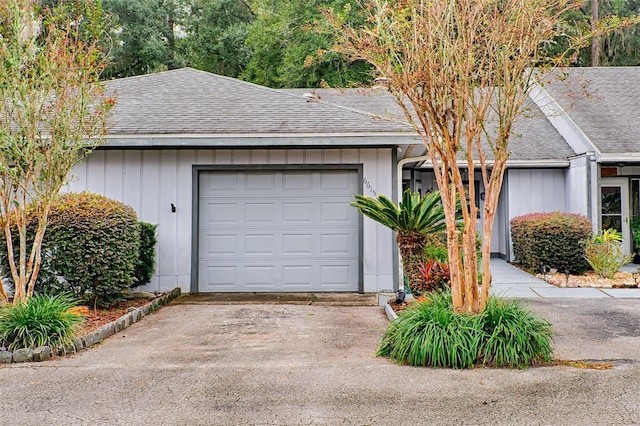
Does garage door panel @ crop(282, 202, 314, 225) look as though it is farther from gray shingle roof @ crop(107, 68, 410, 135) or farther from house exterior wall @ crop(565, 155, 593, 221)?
house exterior wall @ crop(565, 155, 593, 221)

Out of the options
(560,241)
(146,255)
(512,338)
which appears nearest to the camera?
(512,338)

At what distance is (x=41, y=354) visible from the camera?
5.27 meters

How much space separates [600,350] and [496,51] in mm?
3197

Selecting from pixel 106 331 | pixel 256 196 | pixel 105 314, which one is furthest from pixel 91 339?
pixel 256 196

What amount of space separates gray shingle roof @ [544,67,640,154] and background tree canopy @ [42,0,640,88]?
6295 mm

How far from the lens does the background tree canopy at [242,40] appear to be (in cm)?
2239

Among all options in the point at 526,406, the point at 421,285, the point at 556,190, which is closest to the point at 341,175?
the point at 421,285

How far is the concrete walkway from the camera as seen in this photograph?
8930 mm

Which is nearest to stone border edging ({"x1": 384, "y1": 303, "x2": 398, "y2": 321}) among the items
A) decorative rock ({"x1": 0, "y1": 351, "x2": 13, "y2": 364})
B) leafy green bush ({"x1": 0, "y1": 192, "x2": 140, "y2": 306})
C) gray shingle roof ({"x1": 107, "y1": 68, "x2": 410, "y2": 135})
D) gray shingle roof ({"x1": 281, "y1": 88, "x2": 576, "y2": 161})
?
gray shingle roof ({"x1": 107, "y1": 68, "x2": 410, "y2": 135})

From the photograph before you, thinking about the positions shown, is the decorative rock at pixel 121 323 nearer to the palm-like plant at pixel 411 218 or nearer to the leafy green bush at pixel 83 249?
the leafy green bush at pixel 83 249

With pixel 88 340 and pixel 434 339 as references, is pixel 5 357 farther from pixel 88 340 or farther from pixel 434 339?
pixel 434 339

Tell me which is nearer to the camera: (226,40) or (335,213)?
(335,213)

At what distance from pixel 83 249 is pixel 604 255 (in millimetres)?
9274

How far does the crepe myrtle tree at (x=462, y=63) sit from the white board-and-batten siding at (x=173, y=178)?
3.74 metres
